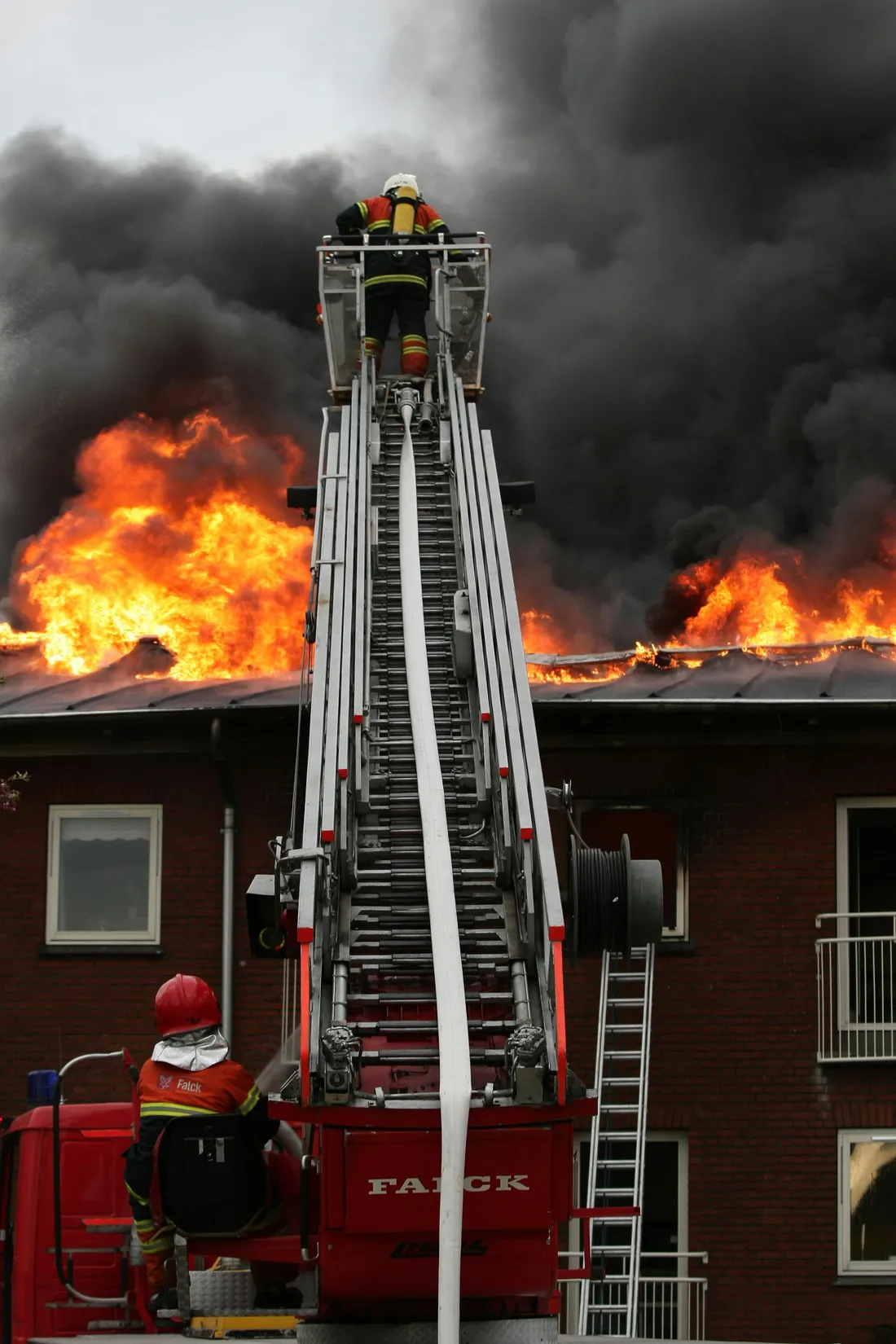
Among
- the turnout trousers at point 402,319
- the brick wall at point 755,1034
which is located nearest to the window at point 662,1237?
the brick wall at point 755,1034

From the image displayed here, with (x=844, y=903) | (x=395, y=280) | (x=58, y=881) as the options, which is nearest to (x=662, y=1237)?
(x=844, y=903)

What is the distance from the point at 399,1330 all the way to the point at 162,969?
7.43m

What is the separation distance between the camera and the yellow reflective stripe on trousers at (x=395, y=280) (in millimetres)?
12633

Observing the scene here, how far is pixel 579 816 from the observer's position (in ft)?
44.0

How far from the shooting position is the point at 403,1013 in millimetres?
6559

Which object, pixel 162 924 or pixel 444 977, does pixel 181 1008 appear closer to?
pixel 444 977

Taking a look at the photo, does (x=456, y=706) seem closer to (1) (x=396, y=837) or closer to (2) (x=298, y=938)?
(1) (x=396, y=837)

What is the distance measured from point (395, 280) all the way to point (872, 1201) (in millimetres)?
7649

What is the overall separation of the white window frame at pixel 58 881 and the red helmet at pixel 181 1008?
6726 mm

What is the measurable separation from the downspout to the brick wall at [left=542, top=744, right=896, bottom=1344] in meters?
2.49

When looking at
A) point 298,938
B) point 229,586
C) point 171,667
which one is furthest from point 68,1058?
point 298,938

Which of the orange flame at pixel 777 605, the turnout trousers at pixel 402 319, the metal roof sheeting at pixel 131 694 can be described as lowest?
the metal roof sheeting at pixel 131 694

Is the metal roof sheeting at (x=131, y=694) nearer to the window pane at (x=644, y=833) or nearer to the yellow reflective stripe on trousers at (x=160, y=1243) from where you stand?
the window pane at (x=644, y=833)

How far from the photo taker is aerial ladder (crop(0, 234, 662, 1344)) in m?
5.84
